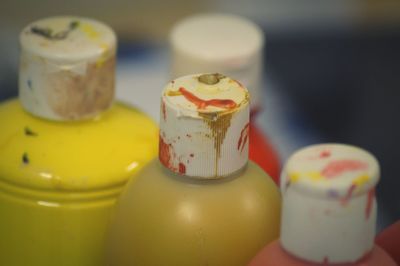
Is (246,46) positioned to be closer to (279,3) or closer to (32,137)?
(32,137)

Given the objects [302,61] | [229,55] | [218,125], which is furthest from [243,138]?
[302,61]

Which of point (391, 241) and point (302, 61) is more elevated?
point (391, 241)

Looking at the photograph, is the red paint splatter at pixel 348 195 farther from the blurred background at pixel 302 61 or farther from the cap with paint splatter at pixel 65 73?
the blurred background at pixel 302 61

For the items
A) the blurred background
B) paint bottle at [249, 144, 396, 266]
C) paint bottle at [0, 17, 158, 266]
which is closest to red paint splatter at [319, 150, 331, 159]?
paint bottle at [249, 144, 396, 266]

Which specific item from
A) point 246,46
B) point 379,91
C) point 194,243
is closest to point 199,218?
point 194,243

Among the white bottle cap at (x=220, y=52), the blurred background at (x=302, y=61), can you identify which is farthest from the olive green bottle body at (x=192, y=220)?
the blurred background at (x=302, y=61)

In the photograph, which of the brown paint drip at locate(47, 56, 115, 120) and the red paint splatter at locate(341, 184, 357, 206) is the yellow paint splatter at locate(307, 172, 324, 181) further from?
the brown paint drip at locate(47, 56, 115, 120)

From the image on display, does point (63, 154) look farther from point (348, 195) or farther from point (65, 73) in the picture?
point (348, 195)
